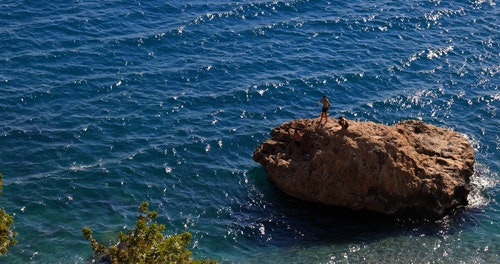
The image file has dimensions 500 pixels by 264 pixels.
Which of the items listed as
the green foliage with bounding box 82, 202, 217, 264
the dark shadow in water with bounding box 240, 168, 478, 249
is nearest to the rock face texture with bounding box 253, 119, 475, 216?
the dark shadow in water with bounding box 240, 168, 478, 249

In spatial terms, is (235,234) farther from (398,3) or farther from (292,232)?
(398,3)

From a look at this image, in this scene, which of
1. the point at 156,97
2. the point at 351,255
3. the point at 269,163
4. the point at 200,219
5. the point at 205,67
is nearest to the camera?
the point at 351,255

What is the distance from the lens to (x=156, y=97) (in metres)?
59.3

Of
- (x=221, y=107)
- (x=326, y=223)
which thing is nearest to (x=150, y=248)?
(x=326, y=223)

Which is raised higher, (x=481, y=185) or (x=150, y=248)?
(x=150, y=248)

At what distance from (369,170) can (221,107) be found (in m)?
17.7

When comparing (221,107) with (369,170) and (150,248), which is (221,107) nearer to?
(369,170)

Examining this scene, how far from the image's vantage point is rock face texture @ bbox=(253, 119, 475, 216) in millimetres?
45781

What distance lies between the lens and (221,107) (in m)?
59.2

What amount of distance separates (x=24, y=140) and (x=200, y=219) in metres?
16.3

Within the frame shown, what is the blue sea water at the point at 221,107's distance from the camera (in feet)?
146

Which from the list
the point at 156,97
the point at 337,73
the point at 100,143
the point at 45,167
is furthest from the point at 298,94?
the point at 45,167

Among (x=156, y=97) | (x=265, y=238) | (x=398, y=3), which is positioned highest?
(x=398, y=3)

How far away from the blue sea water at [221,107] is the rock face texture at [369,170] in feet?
4.11
